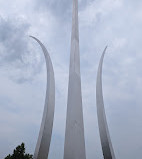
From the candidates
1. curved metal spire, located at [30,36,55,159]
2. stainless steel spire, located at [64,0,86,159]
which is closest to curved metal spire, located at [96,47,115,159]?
stainless steel spire, located at [64,0,86,159]

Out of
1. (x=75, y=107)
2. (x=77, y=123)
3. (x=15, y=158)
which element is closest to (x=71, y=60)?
(x=75, y=107)

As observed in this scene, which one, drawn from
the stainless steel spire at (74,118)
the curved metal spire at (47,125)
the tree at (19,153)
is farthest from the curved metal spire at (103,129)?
the tree at (19,153)

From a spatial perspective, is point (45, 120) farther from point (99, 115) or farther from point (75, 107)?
point (99, 115)

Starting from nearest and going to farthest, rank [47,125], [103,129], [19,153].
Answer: [47,125], [103,129], [19,153]

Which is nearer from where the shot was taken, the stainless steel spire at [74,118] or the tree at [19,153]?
the stainless steel spire at [74,118]

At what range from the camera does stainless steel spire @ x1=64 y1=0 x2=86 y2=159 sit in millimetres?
8945

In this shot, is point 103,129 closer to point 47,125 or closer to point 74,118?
point 74,118

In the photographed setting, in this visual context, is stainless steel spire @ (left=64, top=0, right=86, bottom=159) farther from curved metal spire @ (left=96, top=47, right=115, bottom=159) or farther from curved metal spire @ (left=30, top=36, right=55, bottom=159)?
curved metal spire @ (left=96, top=47, right=115, bottom=159)

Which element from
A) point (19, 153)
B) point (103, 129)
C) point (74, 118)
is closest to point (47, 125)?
point (74, 118)

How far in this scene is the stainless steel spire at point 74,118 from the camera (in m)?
8.95

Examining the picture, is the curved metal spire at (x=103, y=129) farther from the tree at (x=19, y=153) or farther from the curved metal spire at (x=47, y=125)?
the tree at (x=19, y=153)

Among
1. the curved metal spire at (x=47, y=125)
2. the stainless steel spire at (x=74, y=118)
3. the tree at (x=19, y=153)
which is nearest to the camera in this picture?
the stainless steel spire at (x=74, y=118)

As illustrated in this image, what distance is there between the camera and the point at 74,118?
31.8 feet

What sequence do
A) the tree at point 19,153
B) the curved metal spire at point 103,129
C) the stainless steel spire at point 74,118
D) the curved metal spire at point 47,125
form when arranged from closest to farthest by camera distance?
the stainless steel spire at point 74,118 < the curved metal spire at point 47,125 < the curved metal spire at point 103,129 < the tree at point 19,153
